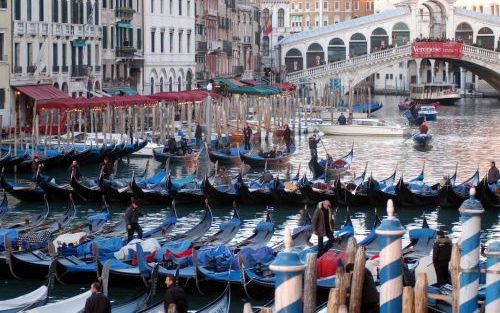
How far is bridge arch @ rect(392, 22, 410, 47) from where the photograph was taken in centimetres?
3756

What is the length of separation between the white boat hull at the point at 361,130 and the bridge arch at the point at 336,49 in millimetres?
13136

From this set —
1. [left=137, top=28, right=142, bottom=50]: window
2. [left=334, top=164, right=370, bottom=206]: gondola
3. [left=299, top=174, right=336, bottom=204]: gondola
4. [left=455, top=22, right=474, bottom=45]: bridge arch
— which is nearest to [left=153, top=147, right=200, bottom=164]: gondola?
[left=299, top=174, right=336, bottom=204]: gondola

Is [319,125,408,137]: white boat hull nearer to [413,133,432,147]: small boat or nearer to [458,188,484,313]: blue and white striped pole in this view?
[413,133,432,147]: small boat

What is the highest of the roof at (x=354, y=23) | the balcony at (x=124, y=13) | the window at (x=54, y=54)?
the roof at (x=354, y=23)

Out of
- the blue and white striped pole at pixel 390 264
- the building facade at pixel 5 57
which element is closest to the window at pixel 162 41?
the building facade at pixel 5 57

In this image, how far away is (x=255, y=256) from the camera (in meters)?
9.00

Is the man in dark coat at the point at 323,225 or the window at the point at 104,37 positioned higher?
the window at the point at 104,37

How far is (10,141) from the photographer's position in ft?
59.9

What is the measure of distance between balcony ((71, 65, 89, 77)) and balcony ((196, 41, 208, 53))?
754 centimetres

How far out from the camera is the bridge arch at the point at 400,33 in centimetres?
3756

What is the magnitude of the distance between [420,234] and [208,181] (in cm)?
439

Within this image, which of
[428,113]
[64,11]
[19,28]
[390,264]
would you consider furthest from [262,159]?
[390,264]

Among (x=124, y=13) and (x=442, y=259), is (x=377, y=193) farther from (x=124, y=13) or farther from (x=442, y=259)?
(x=124, y=13)

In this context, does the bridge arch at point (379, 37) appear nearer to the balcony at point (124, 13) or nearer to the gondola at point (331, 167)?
the balcony at point (124, 13)
